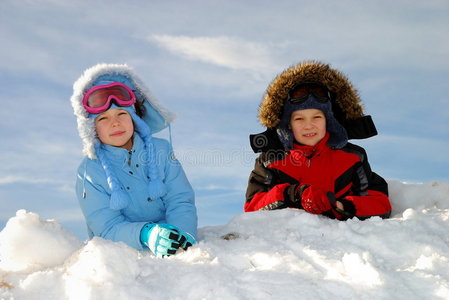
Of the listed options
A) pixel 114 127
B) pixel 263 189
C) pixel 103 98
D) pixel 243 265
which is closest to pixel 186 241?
pixel 243 265

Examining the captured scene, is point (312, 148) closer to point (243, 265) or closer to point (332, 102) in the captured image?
Result: point (332, 102)

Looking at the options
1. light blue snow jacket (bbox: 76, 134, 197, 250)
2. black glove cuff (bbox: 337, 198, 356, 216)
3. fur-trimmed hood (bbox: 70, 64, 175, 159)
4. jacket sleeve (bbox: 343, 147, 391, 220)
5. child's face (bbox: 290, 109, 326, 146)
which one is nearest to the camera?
light blue snow jacket (bbox: 76, 134, 197, 250)

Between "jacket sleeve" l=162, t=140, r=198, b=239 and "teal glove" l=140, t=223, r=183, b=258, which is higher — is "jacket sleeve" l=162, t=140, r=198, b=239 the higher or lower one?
the higher one

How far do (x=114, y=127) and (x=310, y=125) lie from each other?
7.16ft

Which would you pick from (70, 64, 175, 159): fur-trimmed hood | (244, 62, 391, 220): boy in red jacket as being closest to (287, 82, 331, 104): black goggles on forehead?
(244, 62, 391, 220): boy in red jacket

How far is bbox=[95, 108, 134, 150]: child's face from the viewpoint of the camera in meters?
4.67

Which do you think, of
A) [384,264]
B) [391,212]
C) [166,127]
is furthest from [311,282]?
[391,212]

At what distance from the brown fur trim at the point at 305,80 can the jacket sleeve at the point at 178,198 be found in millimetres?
1386

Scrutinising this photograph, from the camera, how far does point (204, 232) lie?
4.78 m

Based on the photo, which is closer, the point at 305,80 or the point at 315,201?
the point at 315,201

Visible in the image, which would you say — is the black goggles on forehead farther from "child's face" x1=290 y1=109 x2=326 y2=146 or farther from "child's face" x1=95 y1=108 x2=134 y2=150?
"child's face" x1=95 y1=108 x2=134 y2=150

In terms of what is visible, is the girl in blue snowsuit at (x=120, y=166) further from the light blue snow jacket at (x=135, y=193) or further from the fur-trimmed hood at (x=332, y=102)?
the fur-trimmed hood at (x=332, y=102)

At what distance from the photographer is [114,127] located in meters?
4.67

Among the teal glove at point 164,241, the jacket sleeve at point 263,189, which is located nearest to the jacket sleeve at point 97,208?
the teal glove at point 164,241
